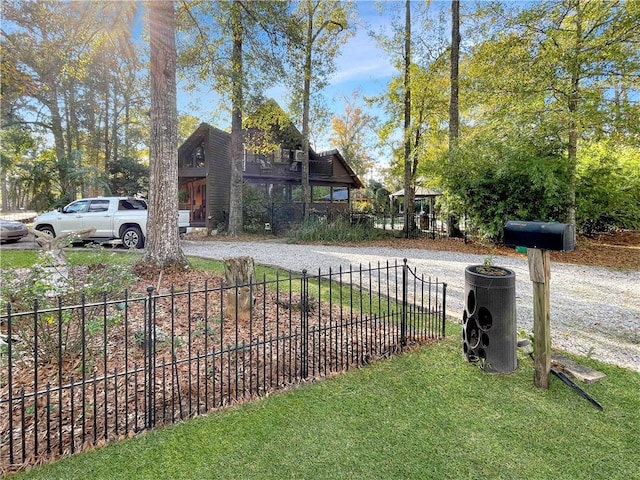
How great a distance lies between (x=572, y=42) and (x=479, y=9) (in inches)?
118

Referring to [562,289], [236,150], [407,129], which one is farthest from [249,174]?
[562,289]

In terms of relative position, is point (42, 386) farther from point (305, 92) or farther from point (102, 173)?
point (102, 173)

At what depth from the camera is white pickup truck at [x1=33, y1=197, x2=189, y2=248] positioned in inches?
420

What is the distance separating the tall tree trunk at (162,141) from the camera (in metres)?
6.38

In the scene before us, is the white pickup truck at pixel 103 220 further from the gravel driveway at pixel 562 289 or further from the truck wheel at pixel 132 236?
the gravel driveway at pixel 562 289

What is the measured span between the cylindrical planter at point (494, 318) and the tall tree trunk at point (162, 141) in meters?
5.21

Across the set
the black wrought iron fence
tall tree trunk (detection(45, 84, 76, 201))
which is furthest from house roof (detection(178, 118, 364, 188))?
the black wrought iron fence

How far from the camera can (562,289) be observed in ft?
22.1

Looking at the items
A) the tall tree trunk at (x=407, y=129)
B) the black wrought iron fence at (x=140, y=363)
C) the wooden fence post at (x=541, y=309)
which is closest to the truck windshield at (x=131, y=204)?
the black wrought iron fence at (x=140, y=363)

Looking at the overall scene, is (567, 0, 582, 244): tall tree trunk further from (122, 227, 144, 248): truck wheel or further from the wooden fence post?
(122, 227, 144, 248): truck wheel

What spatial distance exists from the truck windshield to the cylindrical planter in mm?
10631

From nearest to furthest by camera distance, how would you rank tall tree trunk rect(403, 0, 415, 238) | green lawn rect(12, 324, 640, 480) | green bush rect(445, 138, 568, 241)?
green lawn rect(12, 324, 640, 480), green bush rect(445, 138, 568, 241), tall tree trunk rect(403, 0, 415, 238)

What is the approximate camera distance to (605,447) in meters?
2.33

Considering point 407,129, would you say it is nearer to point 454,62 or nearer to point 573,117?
point 454,62
